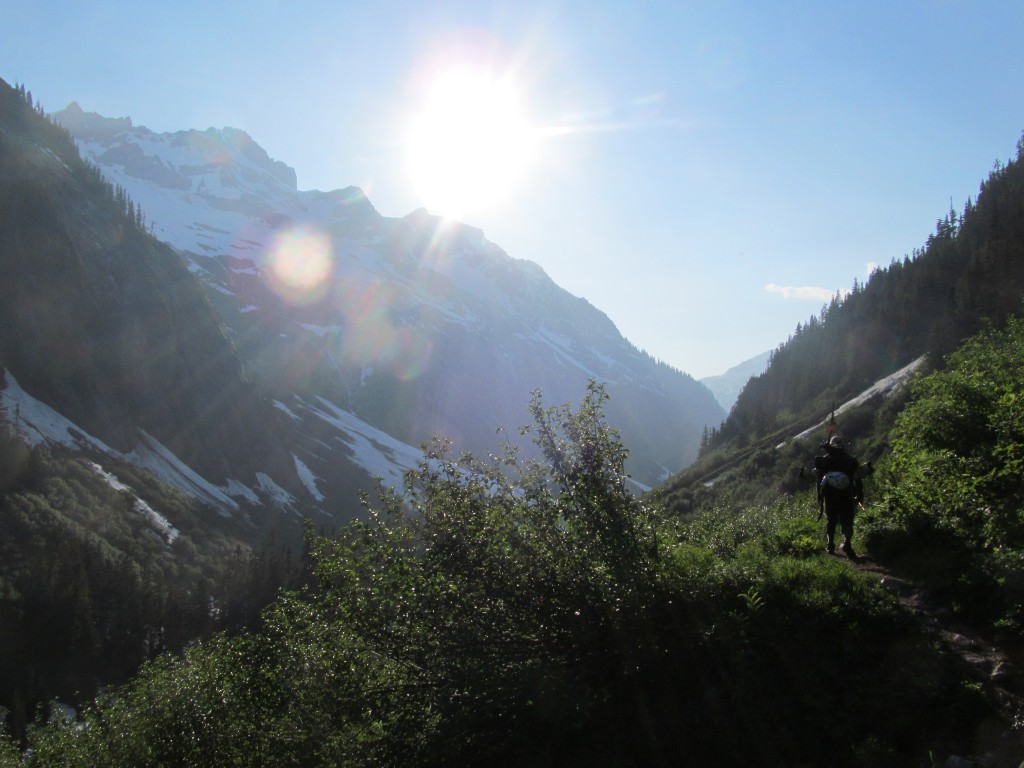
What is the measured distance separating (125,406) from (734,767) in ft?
582

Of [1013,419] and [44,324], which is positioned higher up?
[1013,419]

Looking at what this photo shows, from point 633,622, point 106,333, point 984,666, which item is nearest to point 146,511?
point 106,333

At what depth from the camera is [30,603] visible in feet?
266

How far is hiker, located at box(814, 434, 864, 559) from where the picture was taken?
11.5m

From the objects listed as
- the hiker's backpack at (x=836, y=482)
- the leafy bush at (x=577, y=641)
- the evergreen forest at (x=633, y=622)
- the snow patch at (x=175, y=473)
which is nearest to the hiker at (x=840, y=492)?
the hiker's backpack at (x=836, y=482)

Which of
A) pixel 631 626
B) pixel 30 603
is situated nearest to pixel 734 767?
pixel 631 626

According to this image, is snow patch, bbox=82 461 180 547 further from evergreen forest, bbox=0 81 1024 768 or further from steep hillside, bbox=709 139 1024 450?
evergreen forest, bbox=0 81 1024 768

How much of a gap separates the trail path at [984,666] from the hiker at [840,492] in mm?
1702

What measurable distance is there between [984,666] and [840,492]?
4482mm

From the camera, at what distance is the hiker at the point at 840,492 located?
11484mm

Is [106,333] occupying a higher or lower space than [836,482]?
lower

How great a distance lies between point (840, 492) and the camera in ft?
37.9

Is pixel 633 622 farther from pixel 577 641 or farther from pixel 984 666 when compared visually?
pixel 984 666

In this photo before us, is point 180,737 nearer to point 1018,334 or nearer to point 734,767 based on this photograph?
point 734,767
